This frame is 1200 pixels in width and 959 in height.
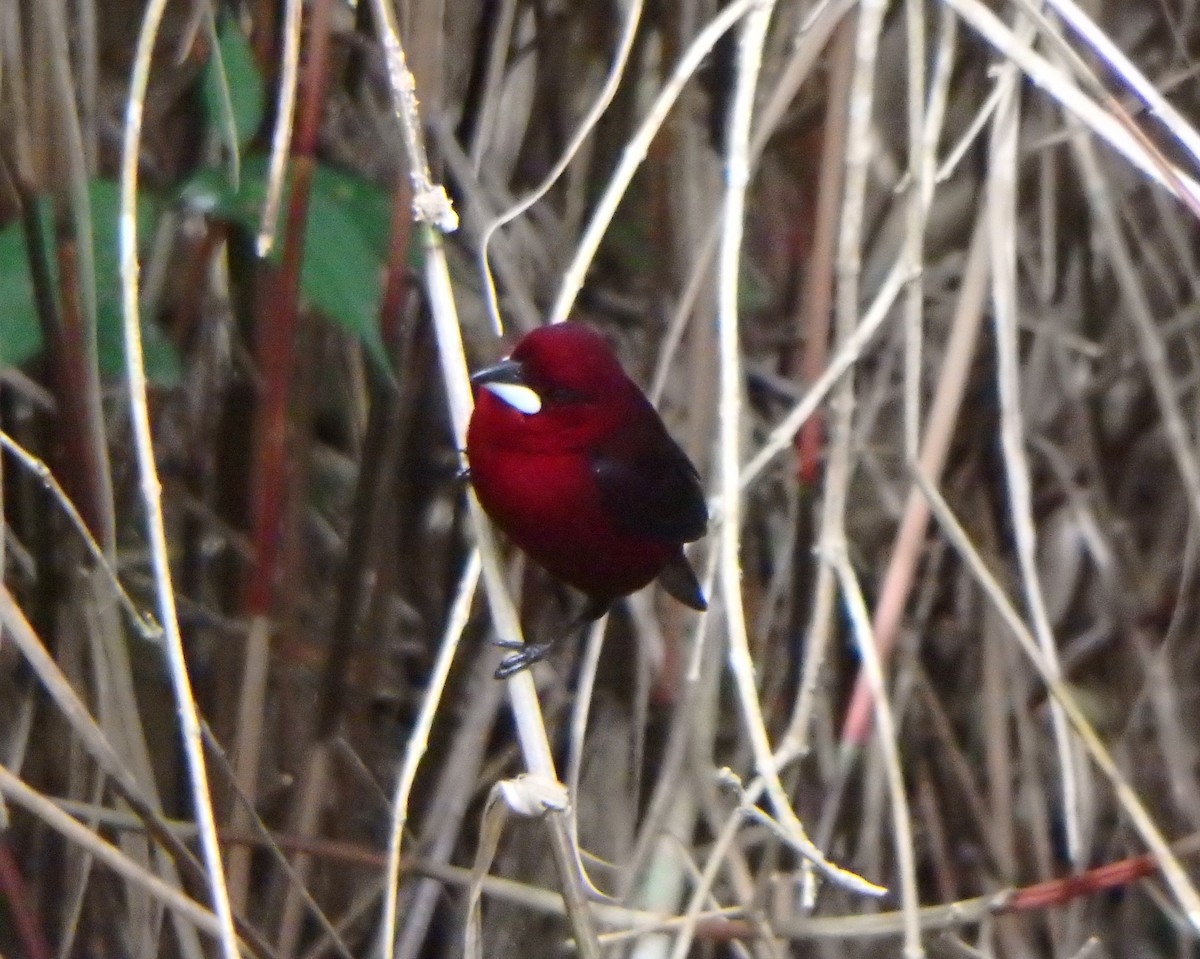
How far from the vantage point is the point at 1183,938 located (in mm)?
2357

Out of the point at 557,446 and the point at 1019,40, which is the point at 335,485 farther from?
the point at 1019,40

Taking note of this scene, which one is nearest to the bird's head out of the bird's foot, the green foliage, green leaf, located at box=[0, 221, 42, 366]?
the bird's foot

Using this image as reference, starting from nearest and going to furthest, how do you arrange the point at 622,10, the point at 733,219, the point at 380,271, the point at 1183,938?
the point at 733,219 → the point at 380,271 → the point at 622,10 → the point at 1183,938

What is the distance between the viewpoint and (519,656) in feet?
5.99

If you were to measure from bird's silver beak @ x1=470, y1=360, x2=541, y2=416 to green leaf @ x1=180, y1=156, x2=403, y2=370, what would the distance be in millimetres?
242

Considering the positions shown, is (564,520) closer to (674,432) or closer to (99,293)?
(674,432)

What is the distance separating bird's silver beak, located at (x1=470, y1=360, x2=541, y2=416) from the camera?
179 cm

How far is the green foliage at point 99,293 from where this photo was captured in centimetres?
146

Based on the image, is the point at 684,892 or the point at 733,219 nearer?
the point at 733,219

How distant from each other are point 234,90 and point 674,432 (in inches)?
31.7

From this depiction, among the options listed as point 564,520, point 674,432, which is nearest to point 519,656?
point 564,520

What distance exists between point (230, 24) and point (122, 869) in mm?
821

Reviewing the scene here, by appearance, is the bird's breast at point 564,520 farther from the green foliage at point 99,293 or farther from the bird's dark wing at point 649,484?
the green foliage at point 99,293

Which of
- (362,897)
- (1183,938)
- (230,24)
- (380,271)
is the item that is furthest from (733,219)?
(1183,938)
